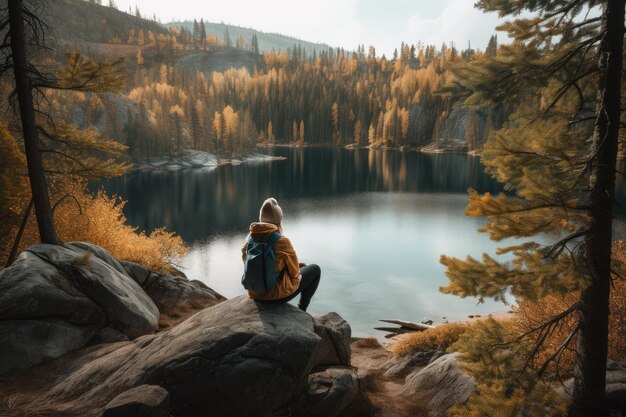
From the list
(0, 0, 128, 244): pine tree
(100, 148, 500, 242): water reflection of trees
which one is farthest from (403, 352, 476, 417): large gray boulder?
(100, 148, 500, 242): water reflection of trees

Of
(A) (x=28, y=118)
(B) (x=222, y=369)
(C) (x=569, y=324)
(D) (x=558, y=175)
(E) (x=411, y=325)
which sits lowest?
(E) (x=411, y=325)

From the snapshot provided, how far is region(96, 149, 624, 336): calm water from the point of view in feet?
84.2

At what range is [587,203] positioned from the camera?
234 inches

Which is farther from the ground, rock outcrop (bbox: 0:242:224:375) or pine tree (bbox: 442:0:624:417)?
pine tree (bbox: 442:0:624:417)

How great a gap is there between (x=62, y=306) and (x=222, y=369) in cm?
555

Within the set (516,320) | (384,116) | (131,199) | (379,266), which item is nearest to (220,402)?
(516,320)

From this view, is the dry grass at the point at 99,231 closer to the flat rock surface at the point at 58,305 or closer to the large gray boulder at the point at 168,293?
the large gray boulder at the point at 168,293

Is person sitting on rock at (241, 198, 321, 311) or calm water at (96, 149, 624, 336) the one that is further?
calm water at (96, 149, 624, 336)

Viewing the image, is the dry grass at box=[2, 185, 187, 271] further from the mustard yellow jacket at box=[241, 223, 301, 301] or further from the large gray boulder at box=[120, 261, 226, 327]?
the mustard yellow jacket at box=[241, 223, 301, 301]

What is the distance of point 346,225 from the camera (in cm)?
4412

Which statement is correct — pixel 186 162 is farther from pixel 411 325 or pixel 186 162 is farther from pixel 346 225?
pixel 411 325

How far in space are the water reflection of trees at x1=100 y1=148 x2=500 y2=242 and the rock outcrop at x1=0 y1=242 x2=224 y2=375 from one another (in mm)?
26220

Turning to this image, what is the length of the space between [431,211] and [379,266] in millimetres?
20386

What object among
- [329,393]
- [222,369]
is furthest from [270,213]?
[329,393]
